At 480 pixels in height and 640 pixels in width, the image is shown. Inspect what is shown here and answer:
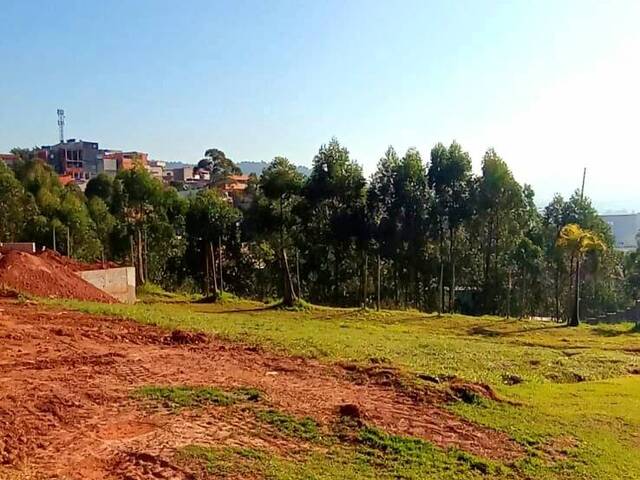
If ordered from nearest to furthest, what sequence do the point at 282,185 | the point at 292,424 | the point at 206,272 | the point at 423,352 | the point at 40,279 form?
the point at 292,424, the point at 423,352, the point at 40,279, the point at 282,185, the point at 206,272

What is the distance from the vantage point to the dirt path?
645 cm

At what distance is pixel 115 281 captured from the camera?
83.3 ft

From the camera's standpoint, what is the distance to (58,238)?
118ft

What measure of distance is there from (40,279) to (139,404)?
43.5 feet

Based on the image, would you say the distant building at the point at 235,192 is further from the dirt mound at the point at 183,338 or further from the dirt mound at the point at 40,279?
the dirt mound at the point at 183,338

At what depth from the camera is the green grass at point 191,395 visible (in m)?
8.18

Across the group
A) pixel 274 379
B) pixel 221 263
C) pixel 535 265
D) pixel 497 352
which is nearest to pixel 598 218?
pixel 535 265

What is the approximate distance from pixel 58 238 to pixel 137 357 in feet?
91.4

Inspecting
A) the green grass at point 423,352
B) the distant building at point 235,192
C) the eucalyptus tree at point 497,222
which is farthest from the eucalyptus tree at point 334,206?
the green grass at point 423,352

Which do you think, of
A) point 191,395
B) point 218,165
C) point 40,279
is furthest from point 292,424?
point 218,165

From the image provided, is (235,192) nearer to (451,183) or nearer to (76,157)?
(451,183)

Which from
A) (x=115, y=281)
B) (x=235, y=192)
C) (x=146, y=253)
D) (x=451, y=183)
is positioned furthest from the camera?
(x=235, y=192)

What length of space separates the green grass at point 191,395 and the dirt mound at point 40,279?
441 inches

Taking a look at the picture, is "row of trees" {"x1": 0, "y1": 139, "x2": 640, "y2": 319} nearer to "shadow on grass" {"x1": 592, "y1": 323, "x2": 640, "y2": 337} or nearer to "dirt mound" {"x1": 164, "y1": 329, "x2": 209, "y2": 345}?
"shadow on grass" {"x1": 592, "y1": 323, "x2": 640, "y2": 337}
